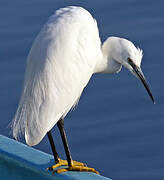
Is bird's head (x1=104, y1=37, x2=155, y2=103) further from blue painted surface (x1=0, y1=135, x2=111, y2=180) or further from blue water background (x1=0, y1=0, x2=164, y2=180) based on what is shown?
blue water background (x1=0, y1=0, x2=164, y2=180)

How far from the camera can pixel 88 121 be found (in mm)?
6188

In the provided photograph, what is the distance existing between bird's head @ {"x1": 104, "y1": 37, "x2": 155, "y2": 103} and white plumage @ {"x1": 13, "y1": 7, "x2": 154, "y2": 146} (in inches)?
0.7

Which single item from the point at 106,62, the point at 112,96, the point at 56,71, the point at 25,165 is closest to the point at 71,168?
the point at 25,165

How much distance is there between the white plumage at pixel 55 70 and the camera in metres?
4.32

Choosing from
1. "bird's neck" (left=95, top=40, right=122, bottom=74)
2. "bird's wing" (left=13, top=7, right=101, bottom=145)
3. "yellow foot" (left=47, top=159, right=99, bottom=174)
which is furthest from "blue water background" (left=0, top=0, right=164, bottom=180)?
"bird's wing" (left=13, top=7, right=101, bottom=145)

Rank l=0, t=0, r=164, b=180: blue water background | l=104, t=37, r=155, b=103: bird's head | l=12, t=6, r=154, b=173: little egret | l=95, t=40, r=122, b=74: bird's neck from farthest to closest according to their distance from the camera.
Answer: l=0, t=0, r=164, b=180: blue water background, l=95, t=40, r=122, b=74: bird's neck, l=104, t=37, r=155, b=103: bird's head, l=12, t=6, r=154, b=173: little egret

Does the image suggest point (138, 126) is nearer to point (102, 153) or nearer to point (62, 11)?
point (102, 153)

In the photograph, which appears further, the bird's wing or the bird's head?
the bird's head

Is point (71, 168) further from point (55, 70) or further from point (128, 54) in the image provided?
point (128, 54)

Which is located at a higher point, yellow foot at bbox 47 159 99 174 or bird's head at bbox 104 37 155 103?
bird's head at bbox 104 37 155 103

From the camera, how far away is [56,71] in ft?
14.4

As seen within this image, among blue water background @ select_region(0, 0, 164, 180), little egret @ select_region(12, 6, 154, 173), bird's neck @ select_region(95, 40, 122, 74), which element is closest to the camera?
little egret @ select_region(12, 6, 154, 173)

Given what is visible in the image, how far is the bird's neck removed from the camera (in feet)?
15.9

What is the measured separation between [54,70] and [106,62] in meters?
0.60
